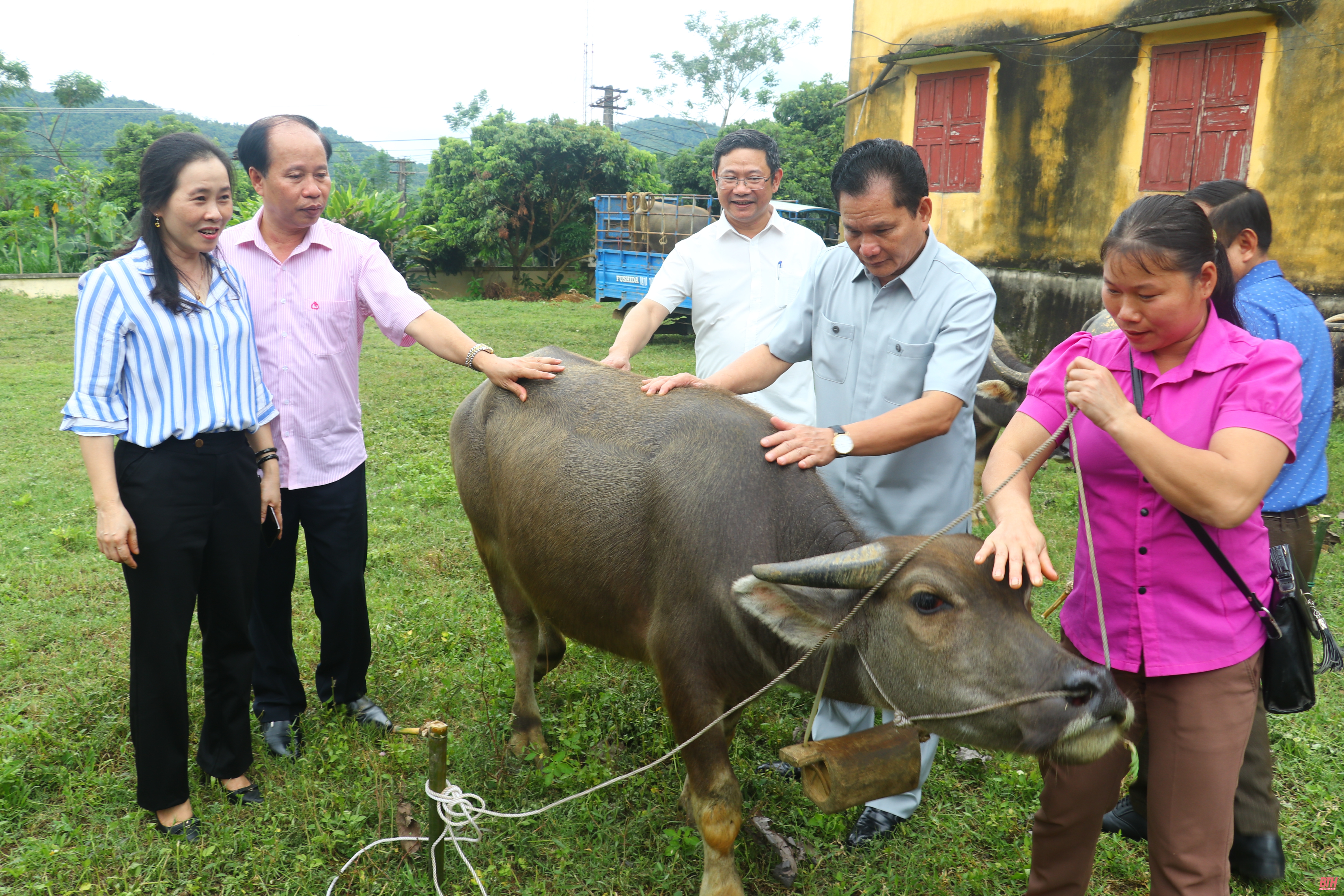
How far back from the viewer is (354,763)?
11.0ft

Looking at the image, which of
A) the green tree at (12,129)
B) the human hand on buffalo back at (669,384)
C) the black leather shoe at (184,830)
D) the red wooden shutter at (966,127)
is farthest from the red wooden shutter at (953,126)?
the green tree at (12,129)

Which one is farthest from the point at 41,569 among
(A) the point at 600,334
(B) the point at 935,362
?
(A) the point at 600,334

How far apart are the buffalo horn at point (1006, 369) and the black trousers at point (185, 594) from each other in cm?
491

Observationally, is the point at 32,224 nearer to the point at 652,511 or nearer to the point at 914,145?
the point at 914,145

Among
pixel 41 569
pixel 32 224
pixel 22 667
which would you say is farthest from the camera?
pixel 32 224

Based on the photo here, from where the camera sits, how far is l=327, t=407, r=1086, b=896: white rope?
2164 millimetres

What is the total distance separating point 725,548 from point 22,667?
3417 millimetres

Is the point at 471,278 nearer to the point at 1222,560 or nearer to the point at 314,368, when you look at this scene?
the point at 314,368

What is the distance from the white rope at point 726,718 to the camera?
2.16 metres

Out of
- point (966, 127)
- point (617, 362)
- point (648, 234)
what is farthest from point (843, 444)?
point (648, 234)

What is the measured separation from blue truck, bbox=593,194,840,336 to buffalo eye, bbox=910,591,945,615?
12.1 metres

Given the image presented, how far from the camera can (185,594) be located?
9.43 ft

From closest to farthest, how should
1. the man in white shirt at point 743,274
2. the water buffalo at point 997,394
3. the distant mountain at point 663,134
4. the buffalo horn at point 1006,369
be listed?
1. the man in white shirt at point 743,274
2. the water buffalo at point 997,394
3. the buffalo horn at point 1006,369
4. the distant mountain at point 663,134

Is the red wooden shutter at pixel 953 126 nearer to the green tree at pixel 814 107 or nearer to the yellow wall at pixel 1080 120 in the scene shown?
the yellow wall at pixel 1080 120
